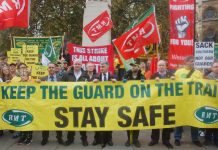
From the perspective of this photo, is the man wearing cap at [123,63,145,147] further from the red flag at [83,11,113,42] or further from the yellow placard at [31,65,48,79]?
the yellow placard at [31,65,48,79]

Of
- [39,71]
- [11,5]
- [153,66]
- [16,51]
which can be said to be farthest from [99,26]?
[16,51]

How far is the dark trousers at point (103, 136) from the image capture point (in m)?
9.41

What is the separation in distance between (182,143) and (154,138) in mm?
650

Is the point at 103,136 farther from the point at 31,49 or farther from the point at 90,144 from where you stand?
the point at 31,49

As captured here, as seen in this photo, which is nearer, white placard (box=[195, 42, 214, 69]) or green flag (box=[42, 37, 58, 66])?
white placard (box=[195, 42, 214, 69])

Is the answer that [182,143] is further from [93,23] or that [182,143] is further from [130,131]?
[93,23]

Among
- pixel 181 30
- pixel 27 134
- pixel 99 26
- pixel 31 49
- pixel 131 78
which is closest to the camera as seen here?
pixel 27 134

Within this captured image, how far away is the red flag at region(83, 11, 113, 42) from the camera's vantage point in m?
13.1

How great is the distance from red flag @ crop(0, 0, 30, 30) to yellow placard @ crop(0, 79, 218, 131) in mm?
2819

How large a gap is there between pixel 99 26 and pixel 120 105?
4474 millimetres

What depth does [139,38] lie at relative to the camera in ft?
35.3

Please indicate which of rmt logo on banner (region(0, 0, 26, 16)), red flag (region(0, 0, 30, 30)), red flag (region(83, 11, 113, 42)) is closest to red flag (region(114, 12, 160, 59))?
red flag (region(83, 11, 113, 42))

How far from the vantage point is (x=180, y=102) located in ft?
30.6

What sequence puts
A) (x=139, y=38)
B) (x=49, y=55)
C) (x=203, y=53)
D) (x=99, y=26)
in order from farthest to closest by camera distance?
(x=49, y=55) < (x=99, y=26) < (x=203, y=53) < (x=139, y=38)
